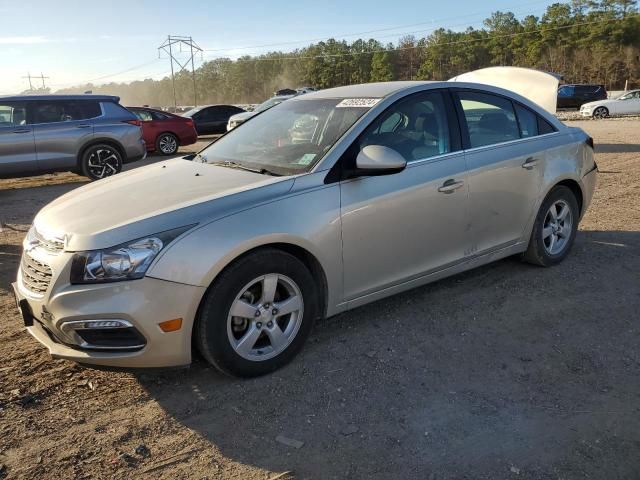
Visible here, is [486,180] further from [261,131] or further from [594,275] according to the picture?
[261,131]

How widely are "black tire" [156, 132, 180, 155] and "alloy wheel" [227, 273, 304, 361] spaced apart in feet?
44.5

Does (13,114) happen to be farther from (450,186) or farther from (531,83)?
(531,83)

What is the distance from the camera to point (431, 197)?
3.85 metres

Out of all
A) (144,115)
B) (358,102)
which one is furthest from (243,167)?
(144,115)

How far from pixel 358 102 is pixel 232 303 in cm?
178

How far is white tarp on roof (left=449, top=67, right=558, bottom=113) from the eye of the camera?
13.9m

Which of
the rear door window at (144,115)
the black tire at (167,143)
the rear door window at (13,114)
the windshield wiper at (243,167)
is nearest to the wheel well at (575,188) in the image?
the windshield wiper at (243,167)

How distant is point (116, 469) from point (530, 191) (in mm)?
3704

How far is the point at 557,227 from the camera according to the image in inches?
198

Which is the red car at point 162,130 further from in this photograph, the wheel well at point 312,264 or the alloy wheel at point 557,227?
the wheel well at point 312,264

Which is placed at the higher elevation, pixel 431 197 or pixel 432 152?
pixel 432 152

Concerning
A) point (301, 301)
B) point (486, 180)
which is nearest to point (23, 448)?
point (301, 301)

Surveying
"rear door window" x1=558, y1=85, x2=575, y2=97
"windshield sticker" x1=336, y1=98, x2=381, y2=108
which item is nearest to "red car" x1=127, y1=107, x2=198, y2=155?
"windshield sticker" x1=336, y1=98, x2=381, y2=108

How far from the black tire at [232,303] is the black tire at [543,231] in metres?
2.44
